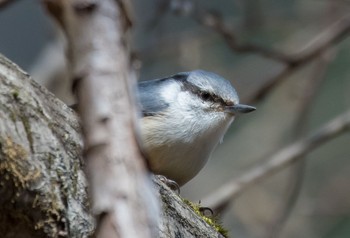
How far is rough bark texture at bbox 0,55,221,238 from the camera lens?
1.13 m

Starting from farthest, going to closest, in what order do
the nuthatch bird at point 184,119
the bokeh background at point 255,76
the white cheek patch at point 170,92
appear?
the bokeh background at point 255,76
the white cheek patch at point 170,92
the nuthatch bird at point 184,119

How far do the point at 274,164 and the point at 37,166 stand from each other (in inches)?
101

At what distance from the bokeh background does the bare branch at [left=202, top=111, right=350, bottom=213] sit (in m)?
0.56

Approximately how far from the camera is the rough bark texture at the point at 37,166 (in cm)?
113

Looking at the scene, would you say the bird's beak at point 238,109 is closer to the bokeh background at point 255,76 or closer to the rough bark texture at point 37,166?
the bokeh background at point 255,76

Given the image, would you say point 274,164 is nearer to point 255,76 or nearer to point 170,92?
point 170,92

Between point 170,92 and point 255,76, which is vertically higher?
point 255,76

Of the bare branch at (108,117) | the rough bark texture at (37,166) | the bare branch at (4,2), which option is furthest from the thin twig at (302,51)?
the bare branch at (108,117)

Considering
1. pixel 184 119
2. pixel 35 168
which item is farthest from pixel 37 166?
pixel 184 119

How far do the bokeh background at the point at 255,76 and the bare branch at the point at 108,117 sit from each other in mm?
3809

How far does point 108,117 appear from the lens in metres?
0.40

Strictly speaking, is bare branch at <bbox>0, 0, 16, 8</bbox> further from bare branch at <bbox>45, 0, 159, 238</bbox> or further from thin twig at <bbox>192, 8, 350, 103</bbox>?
bare branch at <bbox>45, 0, 159, 238</bbox>

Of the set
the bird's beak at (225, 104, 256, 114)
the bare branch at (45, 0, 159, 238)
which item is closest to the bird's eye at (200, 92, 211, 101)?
the bird's beak at (225, 104, 256, 114)

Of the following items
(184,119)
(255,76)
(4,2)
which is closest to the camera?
(184,119)
